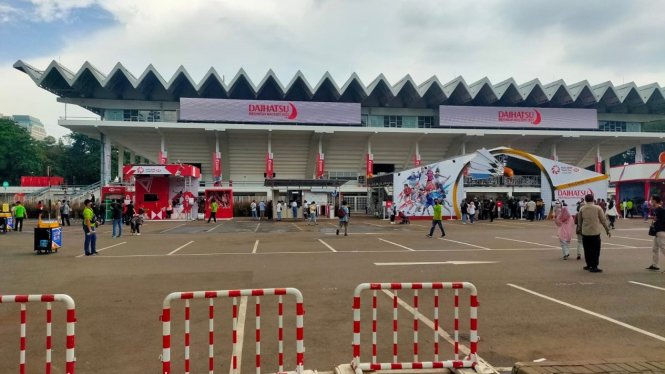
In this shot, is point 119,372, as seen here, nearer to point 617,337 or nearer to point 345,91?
point 617,337

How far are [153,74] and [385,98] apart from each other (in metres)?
26.8

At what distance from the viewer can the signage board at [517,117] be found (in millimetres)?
51312

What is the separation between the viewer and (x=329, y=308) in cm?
666

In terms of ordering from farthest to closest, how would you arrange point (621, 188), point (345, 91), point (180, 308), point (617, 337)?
point (345, 91) → point (621, 188) → point (180, 308) → point (617, 337)

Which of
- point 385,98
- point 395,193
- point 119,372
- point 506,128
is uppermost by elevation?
point 385,98

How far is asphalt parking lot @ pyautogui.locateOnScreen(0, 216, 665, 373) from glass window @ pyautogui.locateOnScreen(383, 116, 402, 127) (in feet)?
130

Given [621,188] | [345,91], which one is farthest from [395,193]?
[345,91]

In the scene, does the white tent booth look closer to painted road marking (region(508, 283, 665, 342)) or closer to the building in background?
painted road marking (region(508, 283, 665, 342))

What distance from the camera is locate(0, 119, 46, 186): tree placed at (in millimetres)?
66000

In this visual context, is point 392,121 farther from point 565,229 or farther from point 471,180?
point 565,229

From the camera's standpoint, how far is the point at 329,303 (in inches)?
274

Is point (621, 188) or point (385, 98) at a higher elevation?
point (385, 98)

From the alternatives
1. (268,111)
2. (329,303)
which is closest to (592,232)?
(329,303)

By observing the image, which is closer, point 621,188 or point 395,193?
point 395,193
